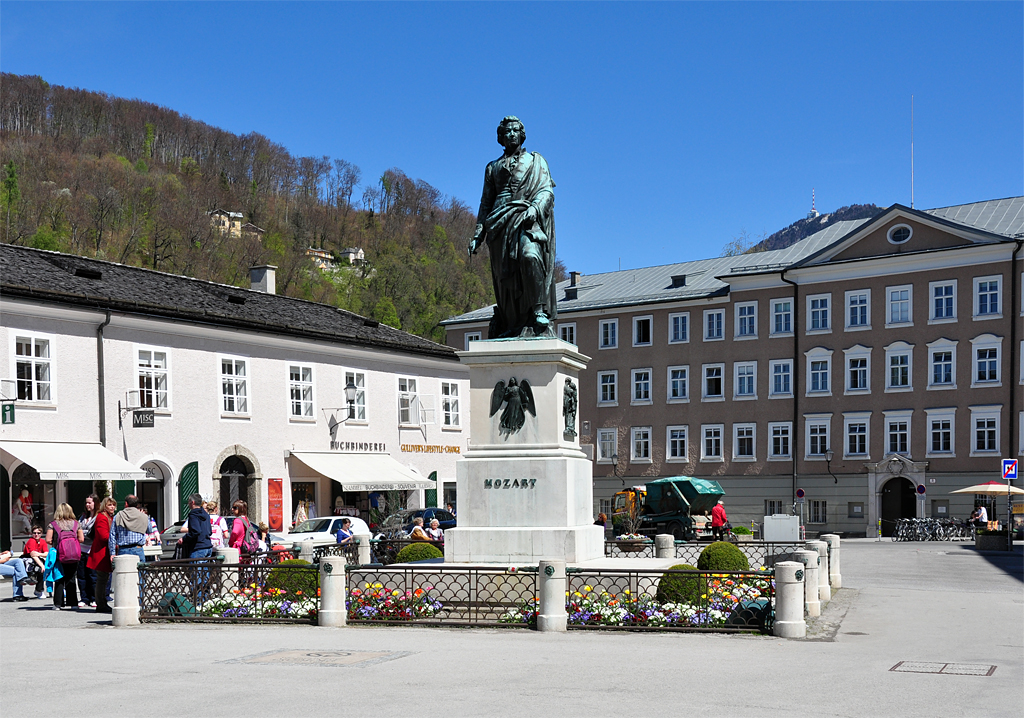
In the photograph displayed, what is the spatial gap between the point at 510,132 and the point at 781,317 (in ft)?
138

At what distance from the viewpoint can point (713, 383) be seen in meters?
58.6

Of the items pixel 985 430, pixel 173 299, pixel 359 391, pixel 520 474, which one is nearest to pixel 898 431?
pixel 985 430

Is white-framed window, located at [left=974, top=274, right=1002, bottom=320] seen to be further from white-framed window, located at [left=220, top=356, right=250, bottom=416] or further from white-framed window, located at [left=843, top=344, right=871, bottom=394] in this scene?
white-framed window, located at [left=220, top=356, right=250, bottom=416]

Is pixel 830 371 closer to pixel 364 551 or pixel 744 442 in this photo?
pixel 744 442

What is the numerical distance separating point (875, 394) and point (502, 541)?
138 feet

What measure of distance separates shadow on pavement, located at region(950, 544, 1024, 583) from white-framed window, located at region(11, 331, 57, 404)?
23958 millimetres

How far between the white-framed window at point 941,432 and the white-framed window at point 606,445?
52.1 ft

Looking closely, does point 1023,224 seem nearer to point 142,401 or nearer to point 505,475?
point 142,401

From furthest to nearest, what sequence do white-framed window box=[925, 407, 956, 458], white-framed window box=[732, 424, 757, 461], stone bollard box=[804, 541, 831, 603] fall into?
white-framed window box=[732, 424, 757, 461], white-framed window box=[925, 407, 956, 458], stone bollard box=[804, 541, 831, 603]

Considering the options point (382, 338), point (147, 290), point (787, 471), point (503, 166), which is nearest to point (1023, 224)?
point (787, 471)

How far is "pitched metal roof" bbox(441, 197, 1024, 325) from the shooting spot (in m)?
54.4

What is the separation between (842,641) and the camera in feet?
44.4

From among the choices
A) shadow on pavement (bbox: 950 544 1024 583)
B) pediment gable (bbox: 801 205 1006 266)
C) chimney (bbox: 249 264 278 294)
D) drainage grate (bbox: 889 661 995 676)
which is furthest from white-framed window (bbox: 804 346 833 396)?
drainage grate (bbox: 889 661 995 676)

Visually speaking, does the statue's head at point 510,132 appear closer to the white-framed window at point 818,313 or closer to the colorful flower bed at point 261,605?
the colorful flower bed at point 261,605
